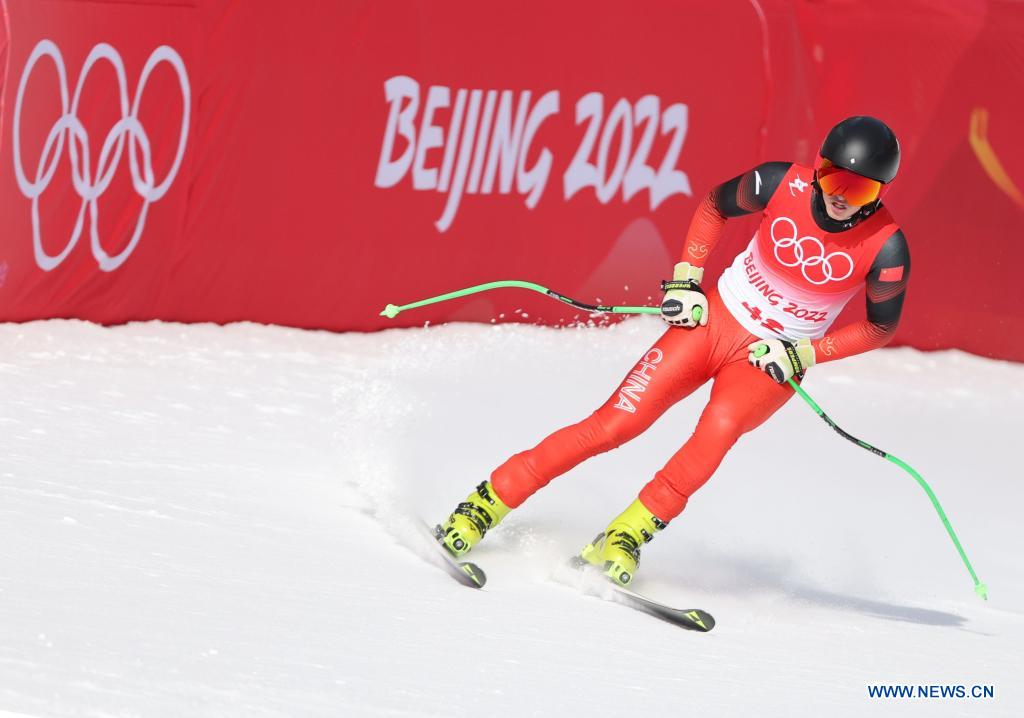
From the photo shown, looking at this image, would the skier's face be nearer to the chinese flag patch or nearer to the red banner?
the chinese flag patch

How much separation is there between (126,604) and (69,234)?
3606 millimetres

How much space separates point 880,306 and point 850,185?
0.39 meters

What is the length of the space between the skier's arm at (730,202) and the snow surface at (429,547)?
1063 mm

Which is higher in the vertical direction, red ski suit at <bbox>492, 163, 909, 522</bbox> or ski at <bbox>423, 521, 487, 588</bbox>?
red ski suit at <bbox>492, 163, 909, 522</bbox>

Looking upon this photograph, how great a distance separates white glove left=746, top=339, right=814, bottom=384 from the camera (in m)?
3.91

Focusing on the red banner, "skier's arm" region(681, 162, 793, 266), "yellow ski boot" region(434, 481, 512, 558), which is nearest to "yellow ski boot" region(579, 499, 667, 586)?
"yellow ski boot" region(434, 481, 512, 558)

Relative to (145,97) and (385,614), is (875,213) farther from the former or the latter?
(145,97)

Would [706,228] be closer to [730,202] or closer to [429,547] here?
[730,202]

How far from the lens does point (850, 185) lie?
147 inches

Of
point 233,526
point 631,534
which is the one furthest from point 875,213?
point 233,526

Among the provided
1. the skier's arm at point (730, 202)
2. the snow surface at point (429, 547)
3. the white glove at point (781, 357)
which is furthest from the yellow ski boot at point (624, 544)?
the skier's arm at point (730, 202)

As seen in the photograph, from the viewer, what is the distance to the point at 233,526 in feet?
12.3

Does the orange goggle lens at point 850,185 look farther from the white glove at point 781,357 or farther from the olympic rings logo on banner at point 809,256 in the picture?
the white glove at point 781,357

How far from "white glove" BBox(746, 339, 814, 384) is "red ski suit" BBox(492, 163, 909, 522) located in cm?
5
